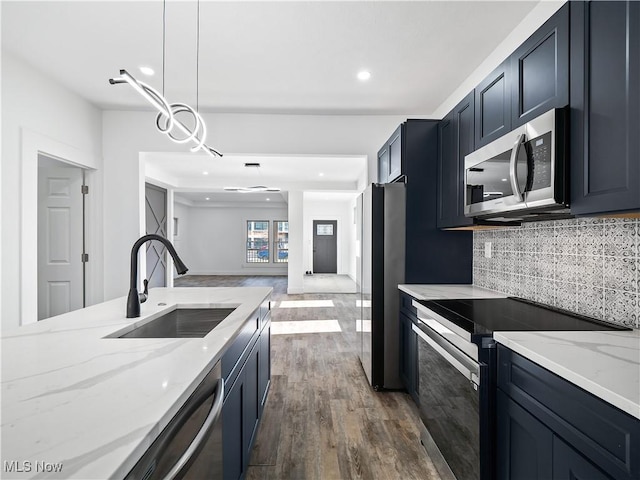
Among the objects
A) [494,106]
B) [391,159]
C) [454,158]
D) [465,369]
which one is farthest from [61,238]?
[494,106]

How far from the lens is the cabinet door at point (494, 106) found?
1831 mm

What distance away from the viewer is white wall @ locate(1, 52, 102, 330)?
2793mm

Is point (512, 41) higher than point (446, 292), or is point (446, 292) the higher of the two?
point (512, 41)

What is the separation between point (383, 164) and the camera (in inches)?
141

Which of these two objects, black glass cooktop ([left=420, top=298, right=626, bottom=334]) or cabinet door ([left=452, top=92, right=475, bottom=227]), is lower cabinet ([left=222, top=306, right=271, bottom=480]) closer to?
black glass cooktop ([left=420, top=298, right=626, bottom=334])

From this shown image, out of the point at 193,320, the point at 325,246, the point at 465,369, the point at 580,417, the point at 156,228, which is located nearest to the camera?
the point at 580,417

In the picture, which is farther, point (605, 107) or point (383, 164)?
point (383, 164)

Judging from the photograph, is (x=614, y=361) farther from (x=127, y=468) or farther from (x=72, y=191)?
(x=72, y=191)

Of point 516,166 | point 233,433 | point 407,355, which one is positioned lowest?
point 407,355

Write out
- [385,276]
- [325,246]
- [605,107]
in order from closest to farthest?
[605,107]
[385,276]
[325,246]

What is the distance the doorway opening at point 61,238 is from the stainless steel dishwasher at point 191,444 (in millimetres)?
3697

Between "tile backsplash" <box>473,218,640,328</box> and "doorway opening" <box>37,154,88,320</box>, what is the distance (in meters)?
4.33

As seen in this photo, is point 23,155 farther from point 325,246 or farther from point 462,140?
point 325,246

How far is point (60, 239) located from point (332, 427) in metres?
3.67
